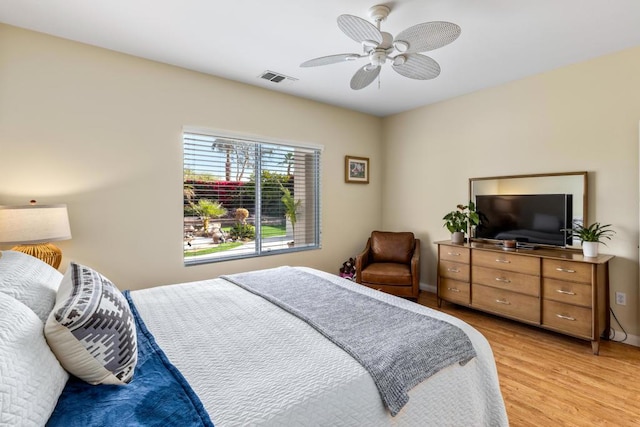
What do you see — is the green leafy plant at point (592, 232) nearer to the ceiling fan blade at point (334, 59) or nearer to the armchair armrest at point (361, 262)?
the armchair armrest at point (361, 262)

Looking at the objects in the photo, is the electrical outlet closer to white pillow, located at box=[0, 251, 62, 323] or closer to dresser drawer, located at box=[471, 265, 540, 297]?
dresser drawer, located at box=[471, 265, 540, 297]

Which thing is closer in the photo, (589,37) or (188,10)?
(188,10)

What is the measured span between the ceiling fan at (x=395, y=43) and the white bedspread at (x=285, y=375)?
159 cm

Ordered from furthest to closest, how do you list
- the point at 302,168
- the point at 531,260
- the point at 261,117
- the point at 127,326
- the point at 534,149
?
the point at 302,168, the point at 261,117, the point at 534,149, the point at 531,260, the point at 127,326

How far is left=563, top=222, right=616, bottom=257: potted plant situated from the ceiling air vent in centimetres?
309

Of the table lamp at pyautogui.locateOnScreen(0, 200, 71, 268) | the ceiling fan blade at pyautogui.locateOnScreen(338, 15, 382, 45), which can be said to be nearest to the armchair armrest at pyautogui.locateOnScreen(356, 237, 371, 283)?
the ceiling fan blade at pyautogui.locateOnScreen(338, 15, 382, 45)

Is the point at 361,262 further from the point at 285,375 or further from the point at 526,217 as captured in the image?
the point at 285,375

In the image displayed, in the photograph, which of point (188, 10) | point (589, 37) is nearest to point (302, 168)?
point (188, 10)

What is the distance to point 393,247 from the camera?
4086mm

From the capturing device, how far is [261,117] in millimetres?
3551

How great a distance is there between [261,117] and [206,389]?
9.95 ft

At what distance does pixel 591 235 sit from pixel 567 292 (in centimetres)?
53

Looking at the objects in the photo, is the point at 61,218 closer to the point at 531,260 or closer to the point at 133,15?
the point at 133,15

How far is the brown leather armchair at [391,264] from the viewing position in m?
3.58
